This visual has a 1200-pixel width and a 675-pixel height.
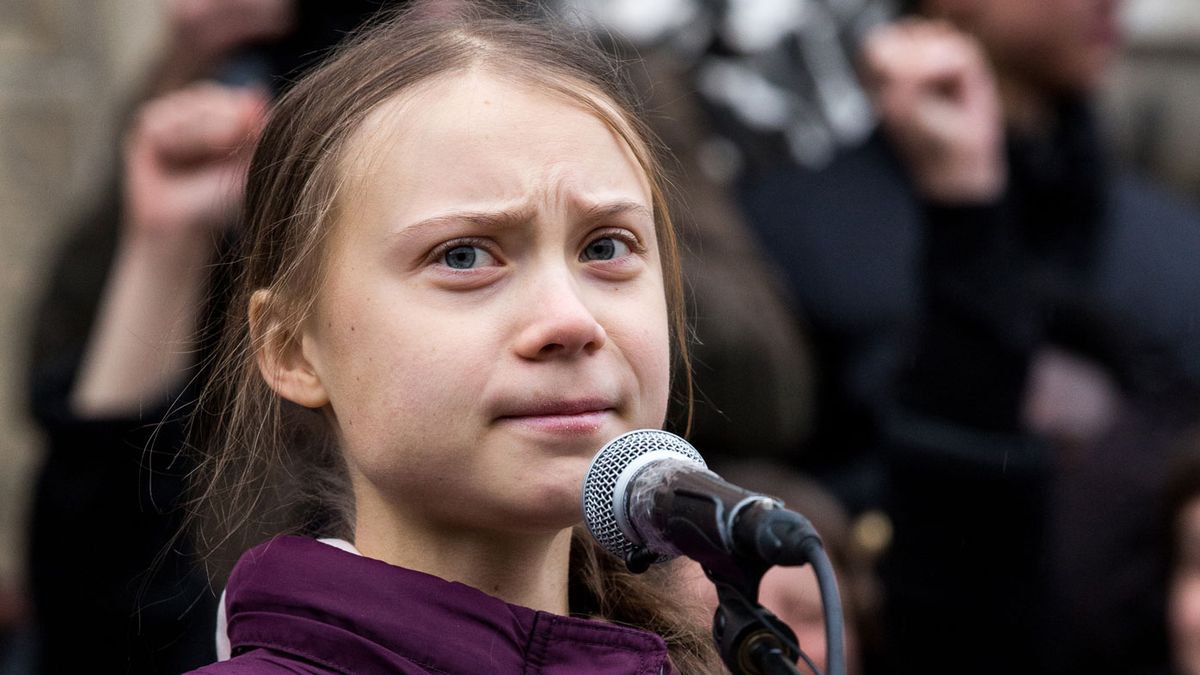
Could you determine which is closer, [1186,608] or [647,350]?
[647,350]

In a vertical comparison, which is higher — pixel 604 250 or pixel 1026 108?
pixel 604 250

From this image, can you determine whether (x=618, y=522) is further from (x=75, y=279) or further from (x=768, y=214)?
(x=768, y=214)

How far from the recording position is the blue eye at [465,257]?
188cm

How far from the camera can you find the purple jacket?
184 cm

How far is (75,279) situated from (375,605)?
7.19 feet

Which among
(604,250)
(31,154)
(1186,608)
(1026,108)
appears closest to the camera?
(604,250)

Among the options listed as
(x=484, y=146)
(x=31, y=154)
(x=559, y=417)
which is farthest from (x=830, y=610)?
(x=31, y=154)

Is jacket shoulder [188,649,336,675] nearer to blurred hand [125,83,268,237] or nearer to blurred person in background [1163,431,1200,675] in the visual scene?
blurred hand [125,83,268,237]

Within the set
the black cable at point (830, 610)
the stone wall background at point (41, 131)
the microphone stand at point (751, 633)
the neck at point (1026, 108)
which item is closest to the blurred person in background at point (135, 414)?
the neck at point (1026, 108)

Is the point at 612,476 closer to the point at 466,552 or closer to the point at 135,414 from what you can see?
the point at 466,552

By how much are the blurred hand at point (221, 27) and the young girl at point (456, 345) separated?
1961 millimetres

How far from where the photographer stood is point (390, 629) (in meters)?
1.85

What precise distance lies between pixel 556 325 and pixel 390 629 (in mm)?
353

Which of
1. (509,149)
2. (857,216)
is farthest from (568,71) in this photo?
(857,216)
